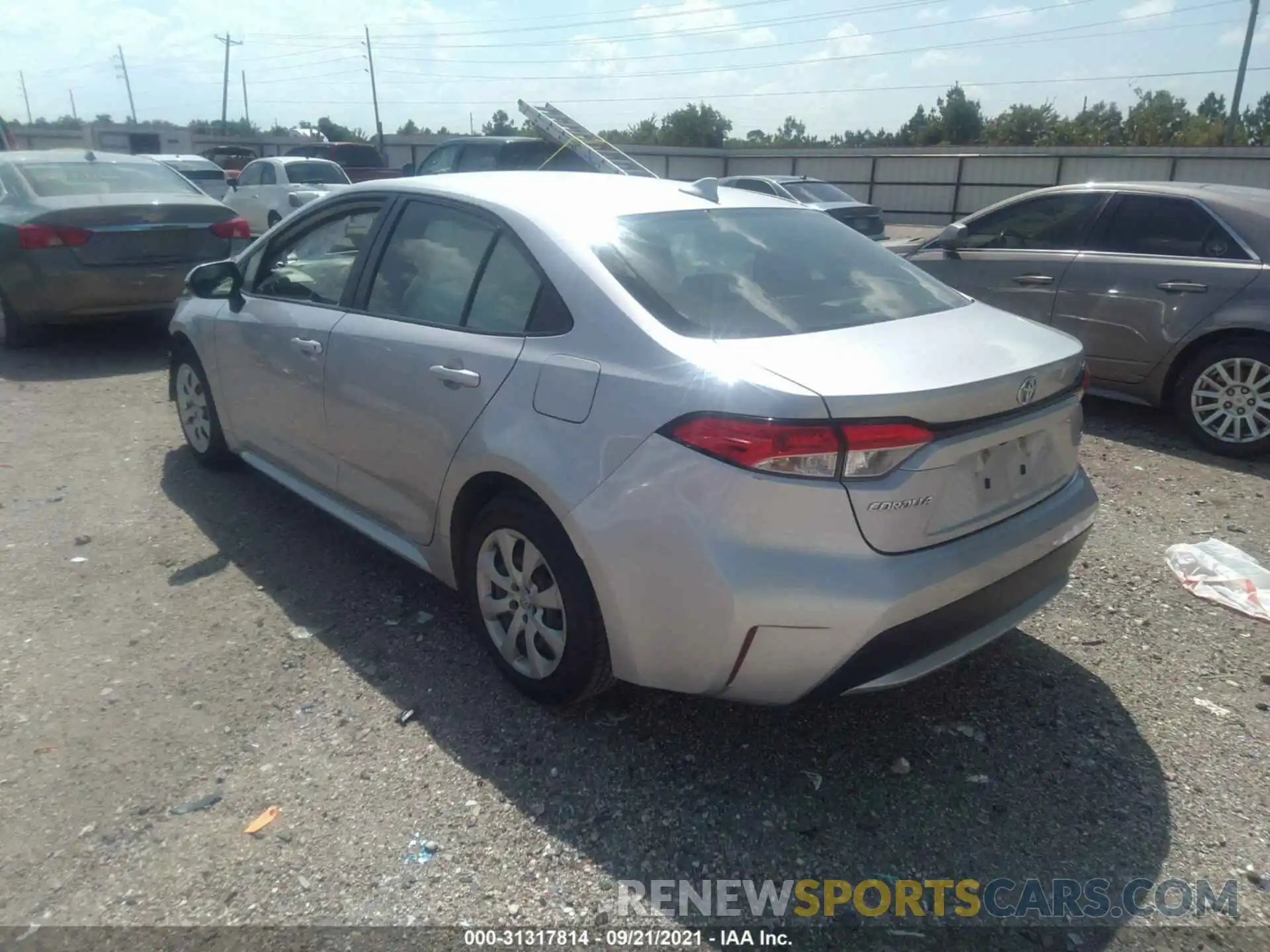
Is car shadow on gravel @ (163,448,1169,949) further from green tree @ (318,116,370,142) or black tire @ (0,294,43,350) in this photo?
green tree @ (318,116,370,142)

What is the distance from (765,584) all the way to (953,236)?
5.11 meters

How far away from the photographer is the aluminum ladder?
18750 millimetres

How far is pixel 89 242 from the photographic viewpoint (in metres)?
7.59

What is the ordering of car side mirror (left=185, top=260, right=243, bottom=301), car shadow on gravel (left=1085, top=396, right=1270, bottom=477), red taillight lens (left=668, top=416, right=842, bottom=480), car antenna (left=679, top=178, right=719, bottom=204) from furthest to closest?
1. car shadow on gravel (left=1085, top=396, right=1270, bottom=477)
2. car side mirror (left=185, top=260, right=243, bottom=301)
3. car antenna (left=679, top=178, right=719, bottom=204)
4. red taillight lens (left=668, top=416, right=842, bottom=480)

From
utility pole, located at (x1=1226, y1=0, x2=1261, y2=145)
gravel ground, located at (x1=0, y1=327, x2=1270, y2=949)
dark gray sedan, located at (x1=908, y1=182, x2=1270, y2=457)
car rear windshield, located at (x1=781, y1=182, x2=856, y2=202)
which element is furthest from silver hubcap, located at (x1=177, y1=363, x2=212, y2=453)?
utility pole, located at (x1=1226, y1=0, x2=1261, y2=145)

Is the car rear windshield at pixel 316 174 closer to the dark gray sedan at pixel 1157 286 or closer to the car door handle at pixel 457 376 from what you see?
the dark gray sedan at pixel 1157 286

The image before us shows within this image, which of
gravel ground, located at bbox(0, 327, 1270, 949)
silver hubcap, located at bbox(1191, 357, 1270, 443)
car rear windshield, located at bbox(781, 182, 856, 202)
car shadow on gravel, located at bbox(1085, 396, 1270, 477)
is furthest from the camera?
car rear windshield, located at bbox(781, 182, 856, 202)

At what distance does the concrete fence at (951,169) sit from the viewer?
22.8m

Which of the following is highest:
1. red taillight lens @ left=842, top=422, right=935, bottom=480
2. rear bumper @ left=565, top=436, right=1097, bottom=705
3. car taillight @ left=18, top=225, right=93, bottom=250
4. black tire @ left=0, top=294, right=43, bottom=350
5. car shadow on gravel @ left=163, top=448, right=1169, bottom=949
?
car taillight @ left=18, top=225, right=93, bottom=250

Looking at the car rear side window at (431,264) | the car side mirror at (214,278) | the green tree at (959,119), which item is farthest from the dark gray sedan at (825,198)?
the green tree at (959,119)

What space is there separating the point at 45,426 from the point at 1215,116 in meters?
74.1

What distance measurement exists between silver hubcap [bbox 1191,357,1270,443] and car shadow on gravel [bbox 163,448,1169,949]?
3107 millimetres

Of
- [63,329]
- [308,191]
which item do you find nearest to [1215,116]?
[308,191]

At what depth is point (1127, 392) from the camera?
6262mm
